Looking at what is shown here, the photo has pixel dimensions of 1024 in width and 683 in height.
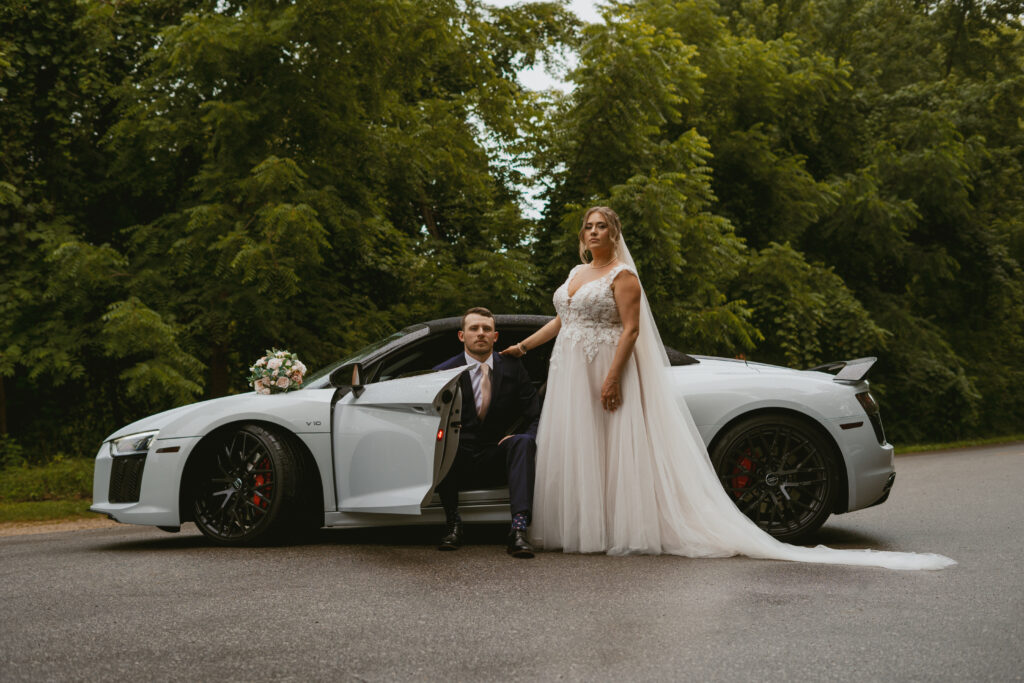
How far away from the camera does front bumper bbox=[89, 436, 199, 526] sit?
626 cm

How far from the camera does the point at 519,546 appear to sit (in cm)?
594

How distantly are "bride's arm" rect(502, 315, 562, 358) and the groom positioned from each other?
0.07 meters

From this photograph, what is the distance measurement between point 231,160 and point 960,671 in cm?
999

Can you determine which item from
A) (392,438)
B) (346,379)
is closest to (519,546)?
(392,438)

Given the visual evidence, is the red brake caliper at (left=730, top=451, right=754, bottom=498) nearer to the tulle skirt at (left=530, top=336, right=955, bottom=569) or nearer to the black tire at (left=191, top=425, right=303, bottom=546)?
the tulle skirt at (left=530, top=336, right=955, bottom=569)

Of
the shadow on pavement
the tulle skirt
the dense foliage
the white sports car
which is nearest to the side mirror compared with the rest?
the white sports car

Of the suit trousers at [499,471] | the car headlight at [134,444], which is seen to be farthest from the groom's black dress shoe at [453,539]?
the car headlight at [134,444]

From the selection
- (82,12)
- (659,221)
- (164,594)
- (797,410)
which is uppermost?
(82,12)

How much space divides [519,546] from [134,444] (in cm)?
259

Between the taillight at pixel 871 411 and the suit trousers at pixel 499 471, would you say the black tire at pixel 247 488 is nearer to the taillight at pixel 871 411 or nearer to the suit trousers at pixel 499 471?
the suit trousers at pixel 499 471

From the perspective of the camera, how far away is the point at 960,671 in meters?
3.58

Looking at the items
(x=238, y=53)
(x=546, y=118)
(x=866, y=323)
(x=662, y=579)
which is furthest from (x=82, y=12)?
(x=866, y=323)

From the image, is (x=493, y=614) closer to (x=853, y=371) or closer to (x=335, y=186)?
(x=853, y=371)

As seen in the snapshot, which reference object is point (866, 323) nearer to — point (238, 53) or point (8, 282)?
point (238, 53)
